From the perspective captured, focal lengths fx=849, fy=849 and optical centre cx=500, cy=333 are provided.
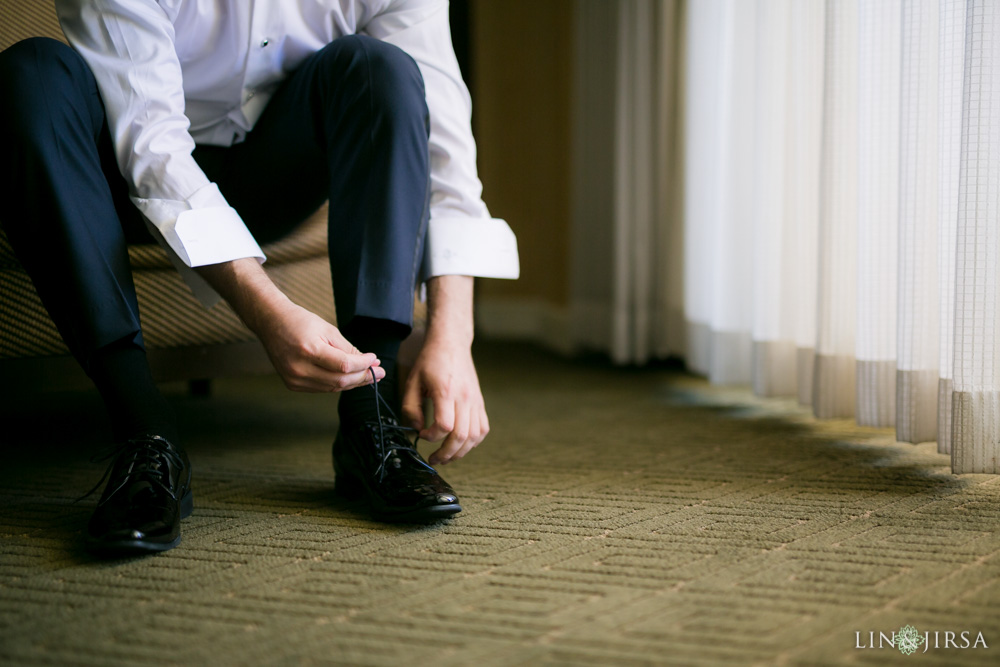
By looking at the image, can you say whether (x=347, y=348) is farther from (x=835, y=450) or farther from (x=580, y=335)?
(x=580, y=335)

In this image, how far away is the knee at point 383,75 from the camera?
752mm

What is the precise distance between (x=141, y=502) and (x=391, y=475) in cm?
19

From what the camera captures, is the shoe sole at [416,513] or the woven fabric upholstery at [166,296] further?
the woven fabric upholstery at [166,296]

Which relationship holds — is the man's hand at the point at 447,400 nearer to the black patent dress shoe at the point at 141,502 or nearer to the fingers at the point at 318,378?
the fingers at the point at 318,378

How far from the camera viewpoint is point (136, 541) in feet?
2.03

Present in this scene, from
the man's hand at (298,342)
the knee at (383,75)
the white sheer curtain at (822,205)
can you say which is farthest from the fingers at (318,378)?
the white sheer curtain at (822,205)

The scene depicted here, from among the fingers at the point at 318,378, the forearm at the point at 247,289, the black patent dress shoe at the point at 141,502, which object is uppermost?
the forearm at the point at 247,289

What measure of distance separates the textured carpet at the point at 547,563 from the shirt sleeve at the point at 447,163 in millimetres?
222

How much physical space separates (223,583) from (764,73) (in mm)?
1035

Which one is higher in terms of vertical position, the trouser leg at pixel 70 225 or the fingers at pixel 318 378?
the trouser leg at pixel 70 225

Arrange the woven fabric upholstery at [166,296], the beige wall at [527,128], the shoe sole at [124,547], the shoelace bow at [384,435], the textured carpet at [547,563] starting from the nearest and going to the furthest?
the textured carpet at [547,563]
the shoe sole at [124,547]
the shoelace bow at [384,435]
the woven fabric upholstery at [166,296]
the beige wall at [527,128]

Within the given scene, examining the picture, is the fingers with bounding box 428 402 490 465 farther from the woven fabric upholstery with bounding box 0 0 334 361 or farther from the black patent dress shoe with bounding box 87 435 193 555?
the woven fabric upholstery with bounding box 0 0 334 361

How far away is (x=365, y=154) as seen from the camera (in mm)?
750

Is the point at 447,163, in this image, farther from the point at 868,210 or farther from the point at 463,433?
the point at 868,210
